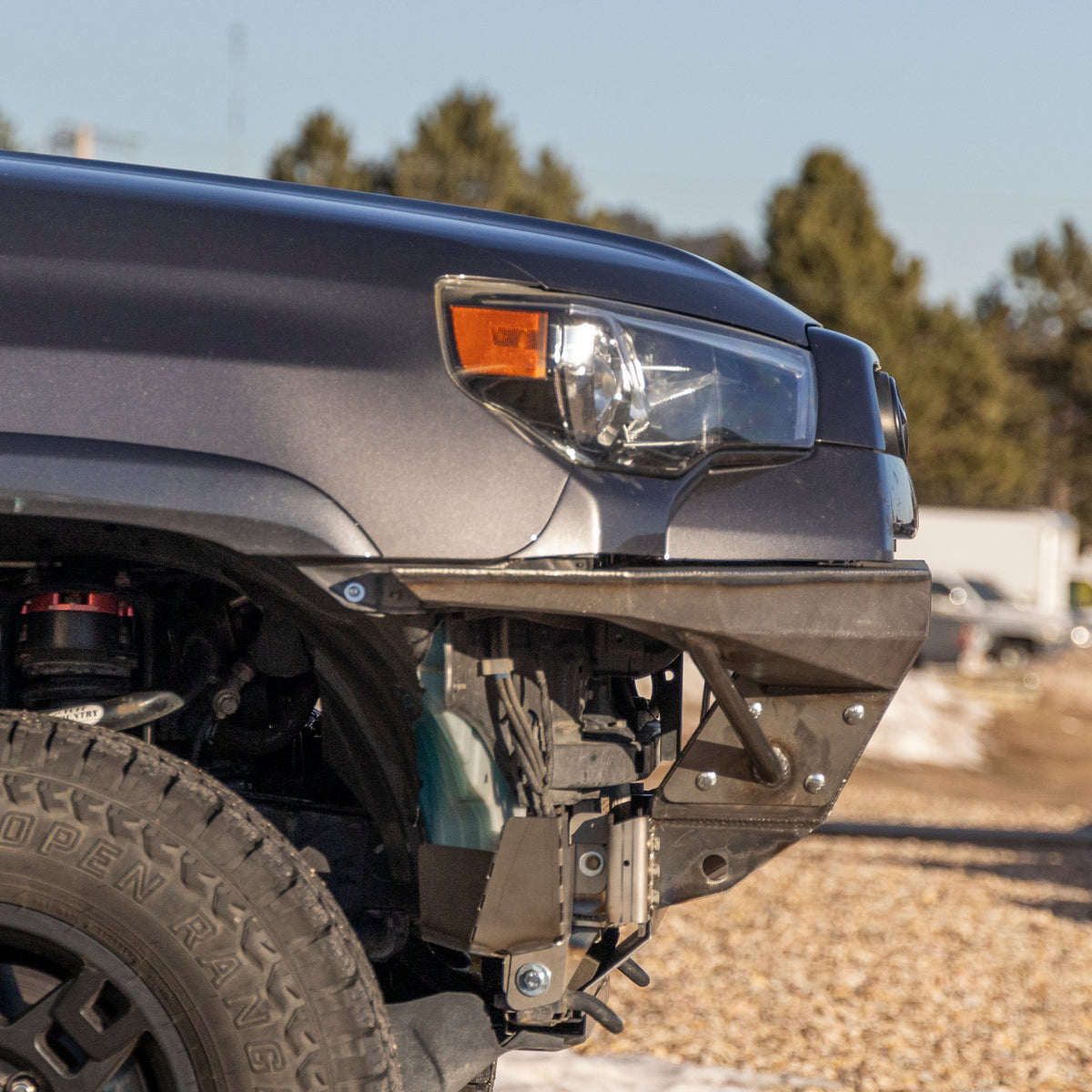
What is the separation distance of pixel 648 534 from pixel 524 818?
1.39 ft

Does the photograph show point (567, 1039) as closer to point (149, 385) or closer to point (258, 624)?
point (258, 624)

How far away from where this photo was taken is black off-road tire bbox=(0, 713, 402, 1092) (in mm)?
1662

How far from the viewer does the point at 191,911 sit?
168 cm

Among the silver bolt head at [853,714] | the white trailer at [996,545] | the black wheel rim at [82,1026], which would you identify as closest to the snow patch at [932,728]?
the silver bolt head at [853,714]

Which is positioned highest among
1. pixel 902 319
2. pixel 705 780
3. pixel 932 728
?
pixel 902 319

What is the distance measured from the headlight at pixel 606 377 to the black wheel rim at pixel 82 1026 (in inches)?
33.4

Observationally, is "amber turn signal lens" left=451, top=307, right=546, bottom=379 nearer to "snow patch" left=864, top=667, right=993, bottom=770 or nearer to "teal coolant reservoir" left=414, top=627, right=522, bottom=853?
"teal coolant reservoir" left=414, top=627, right=522, bottom=853

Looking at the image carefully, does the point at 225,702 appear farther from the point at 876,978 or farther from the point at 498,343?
the point at 876,978

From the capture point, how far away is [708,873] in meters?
2.01

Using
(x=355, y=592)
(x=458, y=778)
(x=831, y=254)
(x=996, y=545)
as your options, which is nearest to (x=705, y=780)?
(x=458, y=778)

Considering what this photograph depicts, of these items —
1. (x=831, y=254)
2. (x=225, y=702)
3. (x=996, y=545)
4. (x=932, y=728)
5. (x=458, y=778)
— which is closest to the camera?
(x=458, y=778)

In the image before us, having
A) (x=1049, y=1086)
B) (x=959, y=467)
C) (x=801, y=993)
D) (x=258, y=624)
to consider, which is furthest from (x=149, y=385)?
(x=959, y=467)

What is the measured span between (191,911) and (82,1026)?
0.61 feet

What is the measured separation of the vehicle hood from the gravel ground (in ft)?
6.76
